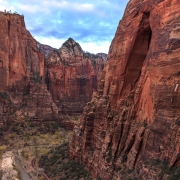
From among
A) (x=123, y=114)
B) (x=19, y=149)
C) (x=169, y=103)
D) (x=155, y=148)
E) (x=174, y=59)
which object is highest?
(x=174, y=59)

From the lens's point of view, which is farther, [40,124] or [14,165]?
[40,124]

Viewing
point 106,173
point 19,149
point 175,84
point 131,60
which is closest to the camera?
point 175,84

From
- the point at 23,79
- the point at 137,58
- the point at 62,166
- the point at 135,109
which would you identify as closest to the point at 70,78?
the point at 23,79

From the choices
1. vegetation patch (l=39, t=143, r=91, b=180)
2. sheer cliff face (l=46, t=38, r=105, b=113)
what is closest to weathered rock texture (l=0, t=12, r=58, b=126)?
sheer cliff face (l=46, t=38, r=105, b=113)

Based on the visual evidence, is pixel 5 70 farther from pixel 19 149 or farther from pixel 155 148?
pixel 155 148

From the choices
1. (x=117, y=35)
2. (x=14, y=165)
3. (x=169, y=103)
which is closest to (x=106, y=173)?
(x=169, y=103)

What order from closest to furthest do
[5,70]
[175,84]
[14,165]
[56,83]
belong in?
[175,84]
[14,165]
[5,70]
[56,83]

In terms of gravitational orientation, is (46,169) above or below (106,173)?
below

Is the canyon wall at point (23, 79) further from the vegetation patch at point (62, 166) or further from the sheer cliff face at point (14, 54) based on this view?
the vegetation patch at point (62, 166)
